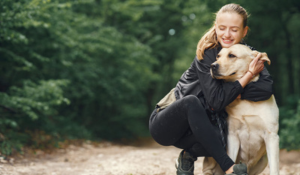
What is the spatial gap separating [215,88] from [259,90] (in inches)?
15.0

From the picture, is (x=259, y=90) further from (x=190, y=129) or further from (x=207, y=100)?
(x=190, y=129)

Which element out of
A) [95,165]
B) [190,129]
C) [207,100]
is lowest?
[95,165]

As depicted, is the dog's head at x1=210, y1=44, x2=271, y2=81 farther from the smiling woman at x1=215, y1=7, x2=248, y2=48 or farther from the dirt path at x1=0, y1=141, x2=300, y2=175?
the dirt path at x1=0, y1=141, x2=300, y2=175

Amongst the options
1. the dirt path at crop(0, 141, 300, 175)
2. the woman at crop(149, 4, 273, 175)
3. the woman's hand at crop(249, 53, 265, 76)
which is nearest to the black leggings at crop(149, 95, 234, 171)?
the woman at crop(149, 4, 273, 175)

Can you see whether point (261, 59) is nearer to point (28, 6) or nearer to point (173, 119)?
point (173, 119)

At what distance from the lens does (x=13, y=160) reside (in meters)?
4.99

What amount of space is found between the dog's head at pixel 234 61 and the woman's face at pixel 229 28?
0.31 feet

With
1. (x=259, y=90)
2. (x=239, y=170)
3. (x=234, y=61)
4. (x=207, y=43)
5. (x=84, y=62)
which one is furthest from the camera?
(x=84, y=62)

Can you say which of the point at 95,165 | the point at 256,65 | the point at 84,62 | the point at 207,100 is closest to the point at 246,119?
the point at 207,100

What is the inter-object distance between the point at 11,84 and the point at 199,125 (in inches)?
200

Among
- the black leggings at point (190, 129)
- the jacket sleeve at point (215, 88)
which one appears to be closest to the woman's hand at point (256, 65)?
the jacket sleeve at point (215, 88)

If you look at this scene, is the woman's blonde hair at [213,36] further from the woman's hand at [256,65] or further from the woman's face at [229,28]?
the woman's hand at [256,65]

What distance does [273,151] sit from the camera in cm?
270

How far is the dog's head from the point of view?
2.79 meters
